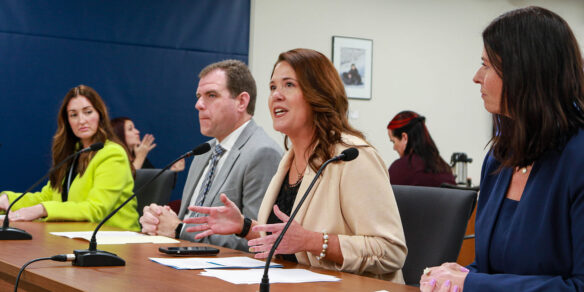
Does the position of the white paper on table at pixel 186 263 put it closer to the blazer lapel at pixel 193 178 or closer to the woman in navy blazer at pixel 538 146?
the woman in navy blazer at pixel 538 146

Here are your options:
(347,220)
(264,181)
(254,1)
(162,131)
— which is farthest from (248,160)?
(254,1)

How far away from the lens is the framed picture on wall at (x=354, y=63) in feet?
20.4

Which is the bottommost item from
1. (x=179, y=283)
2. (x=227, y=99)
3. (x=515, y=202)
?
(x=179, y=283)

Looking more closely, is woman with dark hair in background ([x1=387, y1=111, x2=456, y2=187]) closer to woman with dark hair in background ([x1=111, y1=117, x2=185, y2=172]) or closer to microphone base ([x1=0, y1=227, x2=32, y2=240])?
woman with dark hair in background ([x1=111, y1=117, x2=185, y2=172])

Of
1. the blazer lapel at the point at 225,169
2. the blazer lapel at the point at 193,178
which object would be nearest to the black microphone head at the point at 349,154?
the blazer lapel at the point at 225,169

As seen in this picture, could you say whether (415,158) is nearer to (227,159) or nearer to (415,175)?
(415,175)

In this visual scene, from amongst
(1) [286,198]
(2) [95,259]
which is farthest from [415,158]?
(2) [95,259]

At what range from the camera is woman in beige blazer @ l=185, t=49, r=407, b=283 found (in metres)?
1.86

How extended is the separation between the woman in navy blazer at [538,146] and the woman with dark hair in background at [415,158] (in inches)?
112

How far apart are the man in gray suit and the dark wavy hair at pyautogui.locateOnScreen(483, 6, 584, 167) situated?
1.39 m

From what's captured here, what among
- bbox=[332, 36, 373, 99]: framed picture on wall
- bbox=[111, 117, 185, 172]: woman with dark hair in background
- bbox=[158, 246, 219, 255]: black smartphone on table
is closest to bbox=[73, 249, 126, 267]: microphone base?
bbox=[158, 246, 219, 255]: black smartphone on table

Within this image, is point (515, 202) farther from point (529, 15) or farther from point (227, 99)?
point (227, 99)

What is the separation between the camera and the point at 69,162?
3510 mm

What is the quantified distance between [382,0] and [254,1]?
143 centimetres
